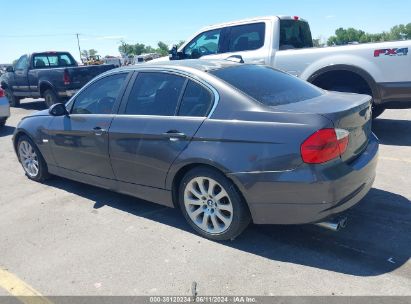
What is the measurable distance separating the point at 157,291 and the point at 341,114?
2.00 meters

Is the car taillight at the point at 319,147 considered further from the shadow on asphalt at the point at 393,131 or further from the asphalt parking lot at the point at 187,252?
the shadow on asphalt at the point at 393,131

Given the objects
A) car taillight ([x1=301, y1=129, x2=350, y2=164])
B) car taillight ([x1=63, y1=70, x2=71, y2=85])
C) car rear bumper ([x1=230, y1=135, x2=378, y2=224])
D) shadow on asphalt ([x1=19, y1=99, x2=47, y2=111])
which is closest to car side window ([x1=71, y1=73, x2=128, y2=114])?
car rear bumper ([x1=230, y1=135, x2=378, y2=224])

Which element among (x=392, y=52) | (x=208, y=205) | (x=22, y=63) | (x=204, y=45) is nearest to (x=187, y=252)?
(x=208, y=205)

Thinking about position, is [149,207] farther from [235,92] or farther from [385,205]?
[385,205]

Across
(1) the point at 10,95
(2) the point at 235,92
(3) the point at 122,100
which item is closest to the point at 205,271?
(2) the point at 235,92

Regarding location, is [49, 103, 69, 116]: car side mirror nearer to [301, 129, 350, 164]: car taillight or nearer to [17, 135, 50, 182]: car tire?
[17, 135, 50, 182]: car tire

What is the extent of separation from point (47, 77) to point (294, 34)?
8.00 metres

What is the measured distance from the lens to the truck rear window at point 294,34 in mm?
7555

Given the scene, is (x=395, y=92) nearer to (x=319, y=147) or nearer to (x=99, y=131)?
(x=319, y=147)

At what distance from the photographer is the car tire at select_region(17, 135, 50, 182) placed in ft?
18.0

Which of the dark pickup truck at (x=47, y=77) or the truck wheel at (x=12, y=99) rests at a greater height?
the dark pickup truck at (x=47, y=77)

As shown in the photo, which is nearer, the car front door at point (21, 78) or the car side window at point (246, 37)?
the car side window at point (246, 37)

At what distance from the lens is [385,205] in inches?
164

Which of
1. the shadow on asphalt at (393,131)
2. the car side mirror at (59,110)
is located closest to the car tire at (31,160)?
the car side mirror at (59,110)
